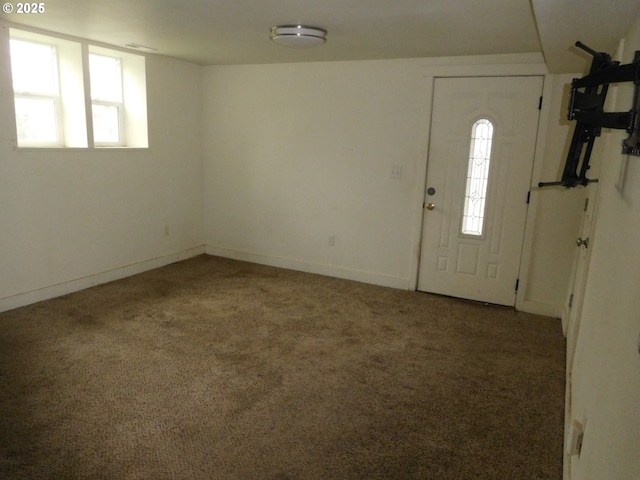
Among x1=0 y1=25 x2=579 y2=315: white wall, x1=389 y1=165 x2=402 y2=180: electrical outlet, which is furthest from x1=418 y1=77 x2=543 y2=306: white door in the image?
x1=389 y1=165 x2=402 y2=180: electrical outlet

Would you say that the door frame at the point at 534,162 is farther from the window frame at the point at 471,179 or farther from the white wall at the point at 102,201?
the white wall at the point at 102,201

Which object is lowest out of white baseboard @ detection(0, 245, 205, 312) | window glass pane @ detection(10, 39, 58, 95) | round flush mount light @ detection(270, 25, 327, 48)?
white baseboard @ detection(0, 245, 205, 312)

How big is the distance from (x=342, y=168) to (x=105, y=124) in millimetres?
2500

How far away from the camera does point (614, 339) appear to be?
1411 millimetres

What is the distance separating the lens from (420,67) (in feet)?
14.0

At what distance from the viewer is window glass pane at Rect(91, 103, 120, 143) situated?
456 centimetres

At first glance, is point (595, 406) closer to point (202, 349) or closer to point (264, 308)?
point (202, 349)

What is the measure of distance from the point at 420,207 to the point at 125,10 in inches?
117

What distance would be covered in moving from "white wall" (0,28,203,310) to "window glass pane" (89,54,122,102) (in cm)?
33

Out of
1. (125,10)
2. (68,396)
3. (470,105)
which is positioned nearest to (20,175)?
(125,10)

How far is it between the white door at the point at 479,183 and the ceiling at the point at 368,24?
359 mm

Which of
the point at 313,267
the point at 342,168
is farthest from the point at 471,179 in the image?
the point at 313,267

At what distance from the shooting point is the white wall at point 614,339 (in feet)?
3.61

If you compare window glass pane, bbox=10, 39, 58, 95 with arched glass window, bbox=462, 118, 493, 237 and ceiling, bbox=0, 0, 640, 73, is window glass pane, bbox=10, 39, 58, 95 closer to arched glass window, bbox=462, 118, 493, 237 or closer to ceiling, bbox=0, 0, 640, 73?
ceiling, bbox=0, 0, 640, 73
